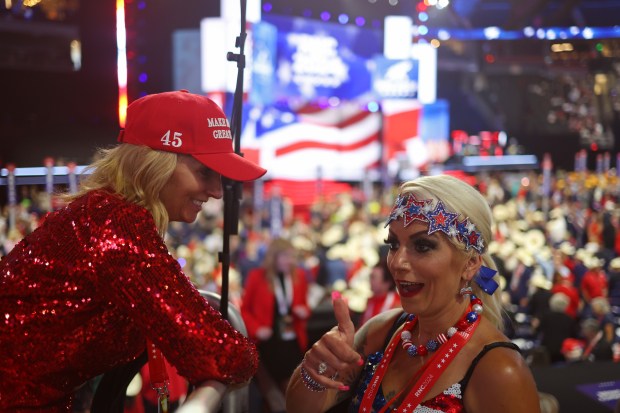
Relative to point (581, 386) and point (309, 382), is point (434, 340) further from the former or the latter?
point (581, 386)

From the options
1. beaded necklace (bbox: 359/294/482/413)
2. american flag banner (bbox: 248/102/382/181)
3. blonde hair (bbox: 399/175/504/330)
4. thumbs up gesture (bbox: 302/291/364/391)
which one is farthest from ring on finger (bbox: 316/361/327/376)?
american flag banner (bbox: 248/102/382/181)

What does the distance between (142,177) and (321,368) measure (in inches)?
23.9

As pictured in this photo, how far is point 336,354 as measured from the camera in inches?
63.3

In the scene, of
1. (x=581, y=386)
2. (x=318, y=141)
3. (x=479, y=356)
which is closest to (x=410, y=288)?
(x=479, y=356)

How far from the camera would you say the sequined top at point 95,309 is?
1357 mm

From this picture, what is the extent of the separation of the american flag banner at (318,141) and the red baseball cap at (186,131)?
18.5m

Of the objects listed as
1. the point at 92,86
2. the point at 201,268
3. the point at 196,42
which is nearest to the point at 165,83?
the point at 196,42

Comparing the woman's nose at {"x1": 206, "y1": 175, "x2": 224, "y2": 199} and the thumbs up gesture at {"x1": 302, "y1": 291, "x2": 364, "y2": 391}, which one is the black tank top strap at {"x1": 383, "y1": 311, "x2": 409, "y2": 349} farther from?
the woman's nose at {"x1": 206, "y1": 175, "x2": 224, "y2": 199}

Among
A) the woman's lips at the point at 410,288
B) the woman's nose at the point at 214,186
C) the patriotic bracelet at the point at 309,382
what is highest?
the woman's nose at the point at 214,186

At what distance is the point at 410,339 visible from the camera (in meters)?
1.85

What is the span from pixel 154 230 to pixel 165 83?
17239 mm

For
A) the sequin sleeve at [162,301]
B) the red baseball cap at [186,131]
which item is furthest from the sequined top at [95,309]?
the red baseball cap at [186,131]

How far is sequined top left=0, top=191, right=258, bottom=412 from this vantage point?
1357 mm

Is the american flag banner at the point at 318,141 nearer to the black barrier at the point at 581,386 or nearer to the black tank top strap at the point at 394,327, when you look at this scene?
the black barrier at the point at 581,386
